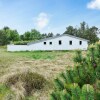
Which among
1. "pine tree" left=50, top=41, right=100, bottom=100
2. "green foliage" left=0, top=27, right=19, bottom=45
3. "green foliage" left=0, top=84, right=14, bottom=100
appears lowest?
"green foliage" left=0, top=84, right=14, bottom=100

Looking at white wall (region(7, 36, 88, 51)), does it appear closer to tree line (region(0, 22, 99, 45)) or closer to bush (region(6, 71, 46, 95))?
tree line (region(0, 22, 99, 45))

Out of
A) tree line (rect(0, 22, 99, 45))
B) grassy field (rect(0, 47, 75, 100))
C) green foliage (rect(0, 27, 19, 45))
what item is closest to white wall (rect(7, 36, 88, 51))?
tree line (rect(0, 22, 99, 45))

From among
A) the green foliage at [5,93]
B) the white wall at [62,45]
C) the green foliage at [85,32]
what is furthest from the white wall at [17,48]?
the green foliage at [5,93]

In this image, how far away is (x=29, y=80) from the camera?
752 centimetres

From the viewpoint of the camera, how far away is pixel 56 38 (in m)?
39.7

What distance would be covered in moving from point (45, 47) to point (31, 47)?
7.24ft

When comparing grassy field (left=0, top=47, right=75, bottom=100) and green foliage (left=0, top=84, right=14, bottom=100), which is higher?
grassy field (left=0, top=47, right=75, bottom=100)

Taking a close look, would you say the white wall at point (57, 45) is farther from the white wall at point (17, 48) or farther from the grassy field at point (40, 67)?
the grassy field at point (40, 67)

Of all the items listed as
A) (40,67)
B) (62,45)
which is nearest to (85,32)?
(62,45)

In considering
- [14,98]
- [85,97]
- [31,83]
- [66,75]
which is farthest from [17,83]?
[85,97]

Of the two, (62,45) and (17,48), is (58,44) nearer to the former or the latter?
(62,45)

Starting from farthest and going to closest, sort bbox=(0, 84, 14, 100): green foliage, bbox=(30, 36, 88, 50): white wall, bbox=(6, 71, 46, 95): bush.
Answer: bbox=(30, 36, 88, 50): white wall < bbox=(6, 71, 46, 95): bush < bbox=(0, 84, 14, 100): green foliage

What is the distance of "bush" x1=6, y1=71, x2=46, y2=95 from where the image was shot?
725 centimetres

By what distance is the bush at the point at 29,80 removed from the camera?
286 inches
